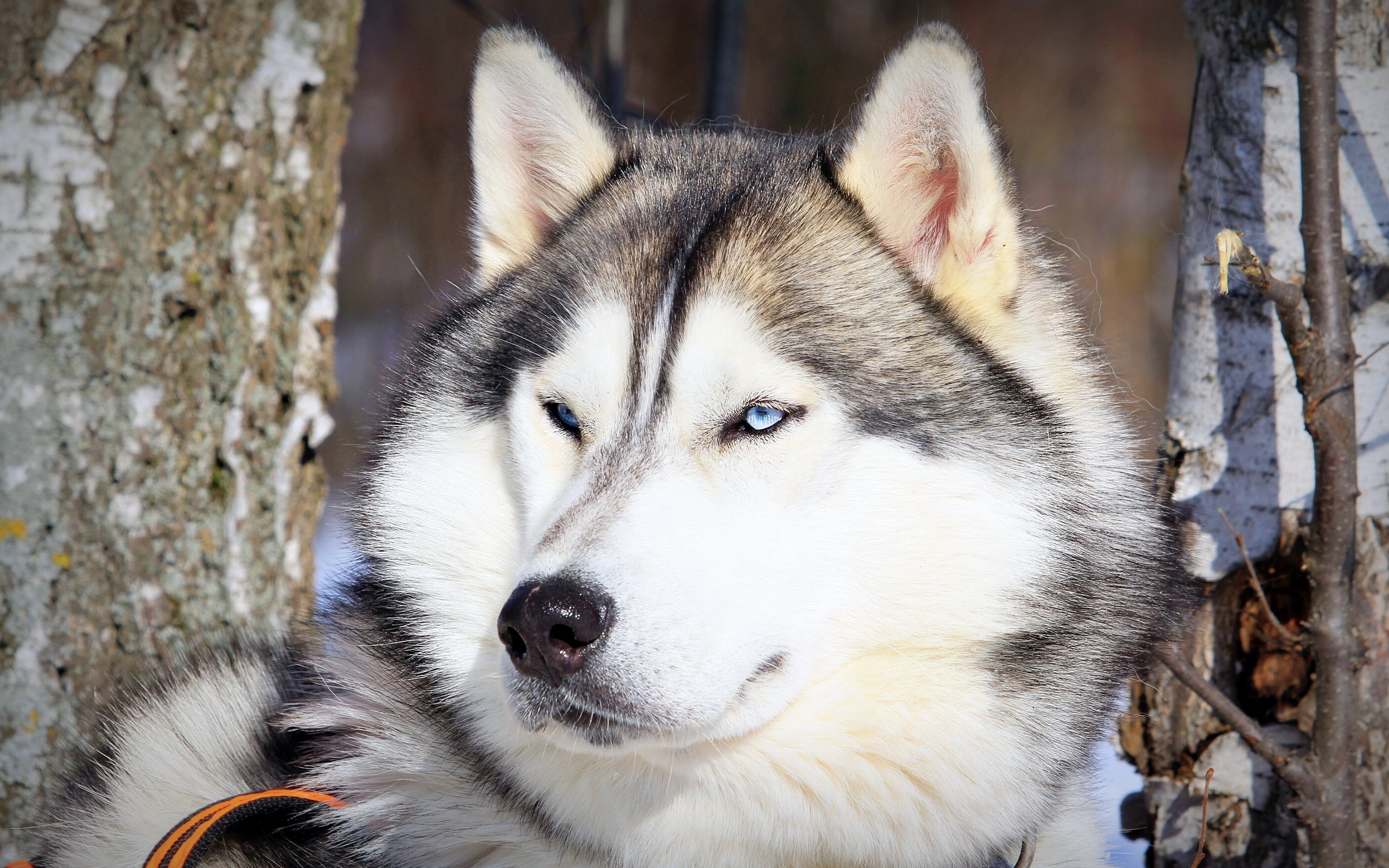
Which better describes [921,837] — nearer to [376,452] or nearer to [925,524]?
[925,524]

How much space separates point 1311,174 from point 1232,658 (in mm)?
1158

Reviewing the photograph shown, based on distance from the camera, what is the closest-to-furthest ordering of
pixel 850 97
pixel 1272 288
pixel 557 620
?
pixel 557 620
pixel 1272 288
pixel 850 97

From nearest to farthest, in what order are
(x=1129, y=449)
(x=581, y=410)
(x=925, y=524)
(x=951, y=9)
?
(x=925, y=524) < (x=581, y=410) < (x=1129, y=449) < (x=951, y=9)

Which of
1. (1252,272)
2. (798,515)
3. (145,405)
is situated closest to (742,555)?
(798,515)

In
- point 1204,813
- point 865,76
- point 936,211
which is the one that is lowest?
point 1204,813

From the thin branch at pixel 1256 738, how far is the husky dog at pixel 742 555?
364 mm

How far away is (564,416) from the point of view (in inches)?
69.4

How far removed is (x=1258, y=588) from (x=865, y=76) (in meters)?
6.41

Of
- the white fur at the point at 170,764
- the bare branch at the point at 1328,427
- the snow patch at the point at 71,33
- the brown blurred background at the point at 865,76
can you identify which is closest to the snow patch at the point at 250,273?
the snow patch at the point at 71,33

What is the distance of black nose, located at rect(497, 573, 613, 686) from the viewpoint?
4.54ft

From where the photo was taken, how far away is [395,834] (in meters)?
1.77

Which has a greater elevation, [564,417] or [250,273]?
[250,273]

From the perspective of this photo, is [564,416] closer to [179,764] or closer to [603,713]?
[603,713]

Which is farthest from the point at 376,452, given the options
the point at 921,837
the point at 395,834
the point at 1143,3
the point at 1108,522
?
the point at 1143,3
